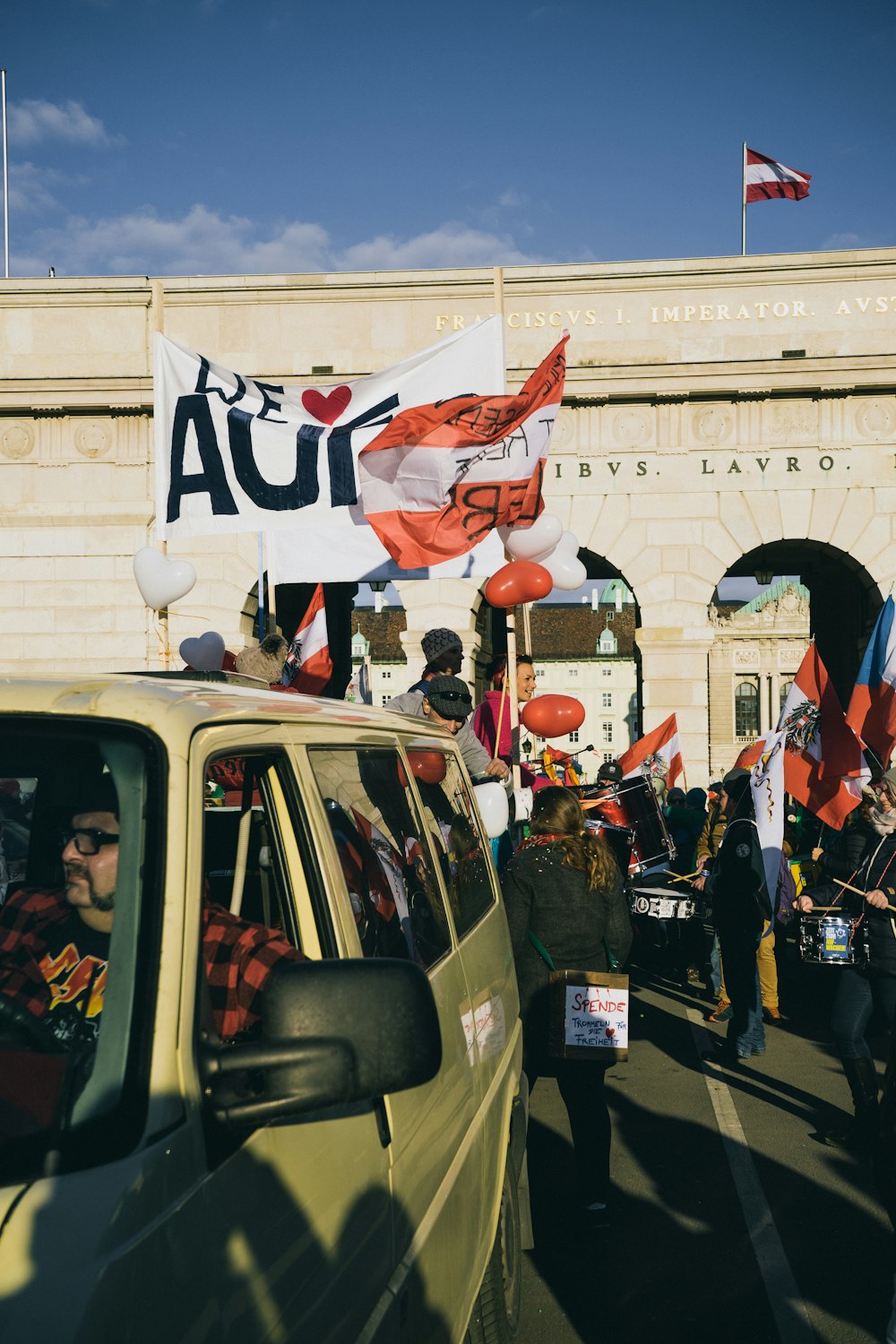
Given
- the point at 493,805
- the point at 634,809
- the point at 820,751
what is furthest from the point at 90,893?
the point at 634,809

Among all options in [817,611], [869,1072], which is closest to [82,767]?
[869,1072]

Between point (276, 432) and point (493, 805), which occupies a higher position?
point (276, 432)

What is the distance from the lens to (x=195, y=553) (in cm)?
2152

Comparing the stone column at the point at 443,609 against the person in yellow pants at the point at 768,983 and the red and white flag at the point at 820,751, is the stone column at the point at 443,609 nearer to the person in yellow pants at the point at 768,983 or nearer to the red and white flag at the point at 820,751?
the red and white flag at the point at 820,751

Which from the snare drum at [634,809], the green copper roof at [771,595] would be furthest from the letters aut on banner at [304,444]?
the green copper roof at [771,595]

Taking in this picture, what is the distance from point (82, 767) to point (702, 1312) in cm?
372

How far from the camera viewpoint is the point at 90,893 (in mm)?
2082

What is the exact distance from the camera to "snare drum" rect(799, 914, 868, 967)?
6727 mm

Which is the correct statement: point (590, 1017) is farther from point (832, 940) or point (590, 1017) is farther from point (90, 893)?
point (90, 893)

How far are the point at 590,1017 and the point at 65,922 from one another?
12.5 feet

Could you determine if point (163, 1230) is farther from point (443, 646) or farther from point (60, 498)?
point (60, 498)

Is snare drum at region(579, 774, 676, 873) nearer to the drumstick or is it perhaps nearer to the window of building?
the drumstick

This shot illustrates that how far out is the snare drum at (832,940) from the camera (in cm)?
673

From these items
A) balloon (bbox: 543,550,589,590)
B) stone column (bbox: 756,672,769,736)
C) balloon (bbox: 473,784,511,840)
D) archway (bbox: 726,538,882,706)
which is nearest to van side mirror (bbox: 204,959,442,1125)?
balloon (bbox: 473,784,511,840)
